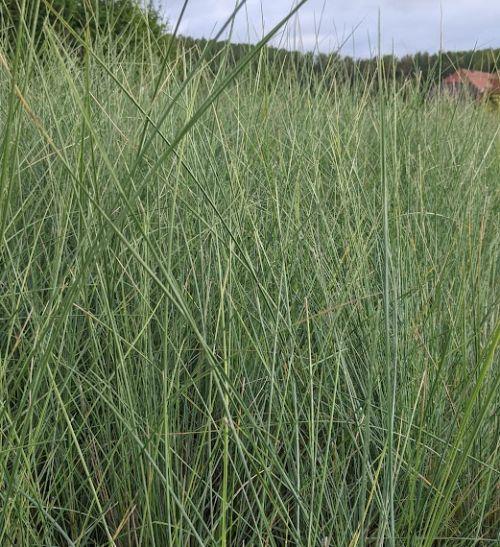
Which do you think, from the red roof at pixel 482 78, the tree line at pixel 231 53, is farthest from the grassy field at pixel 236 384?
the red roof at pixel 482 78

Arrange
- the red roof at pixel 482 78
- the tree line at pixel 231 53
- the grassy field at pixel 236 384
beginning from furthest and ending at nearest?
the red roof at pixel 482 78, the tree line at pixel 231 53, the grassy field at pixel 236 384

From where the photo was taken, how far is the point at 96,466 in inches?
36.4

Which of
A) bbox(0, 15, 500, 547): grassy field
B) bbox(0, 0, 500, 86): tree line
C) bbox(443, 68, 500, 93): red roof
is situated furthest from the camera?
bbox(443, 68, 500, 93): red roof

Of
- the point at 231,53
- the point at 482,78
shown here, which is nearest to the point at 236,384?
the point at 231,53

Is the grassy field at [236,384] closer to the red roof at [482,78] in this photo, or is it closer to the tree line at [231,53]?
the tree line at [231,53]

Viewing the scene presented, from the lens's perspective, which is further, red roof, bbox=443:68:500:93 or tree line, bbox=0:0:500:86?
red roof, bbox=443:68:500:93

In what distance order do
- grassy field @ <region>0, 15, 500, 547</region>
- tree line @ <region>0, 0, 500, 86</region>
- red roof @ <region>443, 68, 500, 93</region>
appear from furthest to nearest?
red roof @ <region>443, 68, 500, 93</region> → tree line @ <region>0, 0, 500, 86</region> → grassy field @ <region>0, 15, 500, 547</region>

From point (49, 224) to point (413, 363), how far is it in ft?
2.72

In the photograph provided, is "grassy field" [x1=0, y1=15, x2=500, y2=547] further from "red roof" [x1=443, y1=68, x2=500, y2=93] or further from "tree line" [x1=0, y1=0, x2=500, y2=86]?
"red roof" [x1=443, y1=68, x2=500, y2=93]

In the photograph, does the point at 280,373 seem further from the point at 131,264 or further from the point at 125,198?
the point at 125,198

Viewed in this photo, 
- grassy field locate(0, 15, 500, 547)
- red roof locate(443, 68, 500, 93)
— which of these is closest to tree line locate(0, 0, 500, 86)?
red roof locate(443, 68, 500, 93)

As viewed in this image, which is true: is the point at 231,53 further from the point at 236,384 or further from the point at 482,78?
the point at 236,384

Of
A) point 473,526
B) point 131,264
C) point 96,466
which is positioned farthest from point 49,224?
point 473,526

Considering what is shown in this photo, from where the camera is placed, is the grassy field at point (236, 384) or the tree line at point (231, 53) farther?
the tree line at point (231, 53)
